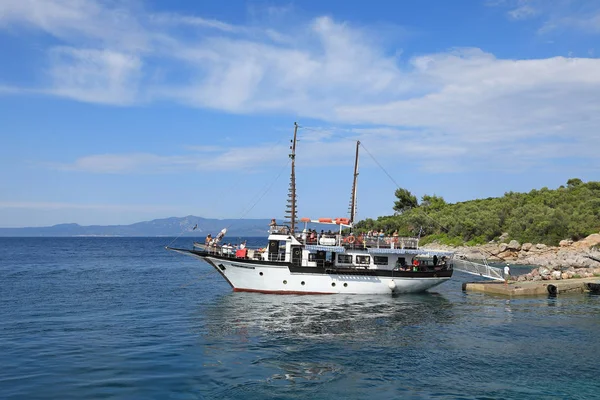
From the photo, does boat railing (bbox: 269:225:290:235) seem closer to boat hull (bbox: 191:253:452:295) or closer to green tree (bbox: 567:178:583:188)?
boat hull (bbox: 191:253:452:295)

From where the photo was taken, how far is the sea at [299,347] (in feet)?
56.1

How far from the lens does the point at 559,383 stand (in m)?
17.5

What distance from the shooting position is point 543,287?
1549 inches

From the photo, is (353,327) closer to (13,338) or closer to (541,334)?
(541,334)

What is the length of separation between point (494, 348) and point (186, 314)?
59.7 feet

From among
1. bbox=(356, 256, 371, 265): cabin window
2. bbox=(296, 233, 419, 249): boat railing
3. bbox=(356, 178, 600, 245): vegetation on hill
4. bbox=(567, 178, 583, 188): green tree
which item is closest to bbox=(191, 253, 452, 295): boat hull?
bbox=(356, 256, 371, 265): cabin window

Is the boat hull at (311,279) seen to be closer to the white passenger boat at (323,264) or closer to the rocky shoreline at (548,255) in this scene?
the white passenger boat at (323,264)

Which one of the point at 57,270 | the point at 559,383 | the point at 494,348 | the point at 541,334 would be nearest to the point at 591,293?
the point at 541,334

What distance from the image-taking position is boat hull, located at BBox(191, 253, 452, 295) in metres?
37.4

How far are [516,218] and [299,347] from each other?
227 feet

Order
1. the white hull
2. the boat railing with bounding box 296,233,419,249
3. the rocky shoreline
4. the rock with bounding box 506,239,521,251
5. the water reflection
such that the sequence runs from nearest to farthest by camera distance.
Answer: the water reflection, the white hull, the boat railing with bounding box 296,233,419,249, the rocky shoreline, the rock with bounding box 506,239,521,251

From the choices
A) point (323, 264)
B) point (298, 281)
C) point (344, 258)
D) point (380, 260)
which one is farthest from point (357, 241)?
point (298, 281)

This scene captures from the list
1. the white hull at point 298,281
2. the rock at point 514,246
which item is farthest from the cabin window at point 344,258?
the rock at point 514,246

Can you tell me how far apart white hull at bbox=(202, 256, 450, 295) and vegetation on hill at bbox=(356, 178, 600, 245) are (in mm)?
38872
